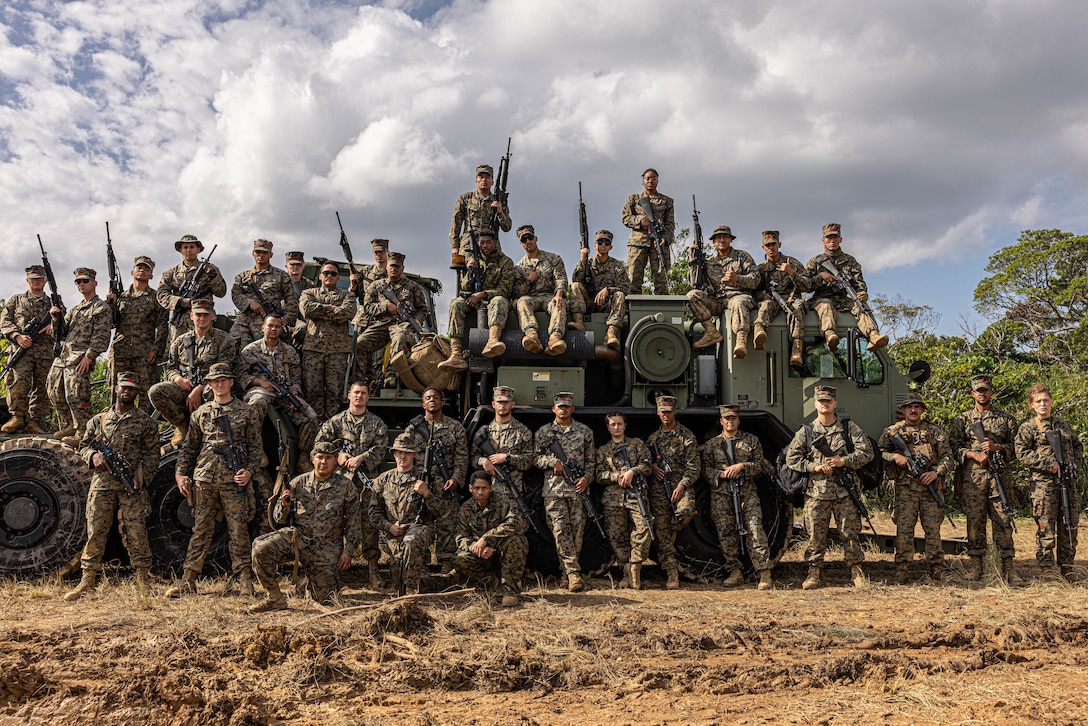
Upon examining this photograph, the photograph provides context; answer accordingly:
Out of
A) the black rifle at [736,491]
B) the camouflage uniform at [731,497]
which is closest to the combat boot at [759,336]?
the camouflage uniform at [731,497]

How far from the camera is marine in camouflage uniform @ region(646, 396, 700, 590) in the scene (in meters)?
7.60

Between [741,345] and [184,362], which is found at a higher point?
[741,345]

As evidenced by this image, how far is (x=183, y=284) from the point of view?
8.56m

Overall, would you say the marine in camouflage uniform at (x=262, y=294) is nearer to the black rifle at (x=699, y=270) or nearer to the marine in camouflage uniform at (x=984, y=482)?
the black rifle at (x=699, y=270)

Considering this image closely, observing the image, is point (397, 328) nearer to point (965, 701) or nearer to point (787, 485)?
point (787, 485)

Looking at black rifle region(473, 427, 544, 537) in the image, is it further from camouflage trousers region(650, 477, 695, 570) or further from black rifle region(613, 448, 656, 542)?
camouflage trousers region(650, 477, 695, 570)

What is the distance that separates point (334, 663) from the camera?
4801mm

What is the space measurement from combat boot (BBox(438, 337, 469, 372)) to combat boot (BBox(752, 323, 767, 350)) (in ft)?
9.30

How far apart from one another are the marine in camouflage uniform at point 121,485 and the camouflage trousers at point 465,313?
2.89 meters

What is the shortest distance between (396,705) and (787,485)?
451 centimetres

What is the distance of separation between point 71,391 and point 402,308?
3.42 meters

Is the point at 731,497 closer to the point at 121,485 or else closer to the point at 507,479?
the point at 507,479

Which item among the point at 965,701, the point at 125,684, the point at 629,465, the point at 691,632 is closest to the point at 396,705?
the point at 125,684

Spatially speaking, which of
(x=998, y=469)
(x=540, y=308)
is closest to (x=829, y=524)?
(x=998, y=469)
